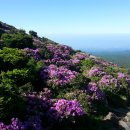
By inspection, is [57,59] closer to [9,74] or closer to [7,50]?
[7,50]

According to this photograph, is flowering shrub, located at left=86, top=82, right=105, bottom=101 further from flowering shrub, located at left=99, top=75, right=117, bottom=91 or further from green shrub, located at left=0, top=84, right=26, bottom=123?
green shrub, located at left=0, top=84, right=26, bottom=123

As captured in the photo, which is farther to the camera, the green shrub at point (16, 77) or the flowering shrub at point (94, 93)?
the flowering shrub at point (94, 93)

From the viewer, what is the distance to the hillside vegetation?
16422 millimetres

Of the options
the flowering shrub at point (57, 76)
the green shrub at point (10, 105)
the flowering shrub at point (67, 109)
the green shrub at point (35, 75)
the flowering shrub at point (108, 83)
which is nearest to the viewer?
the green shrub at point (10, 105)

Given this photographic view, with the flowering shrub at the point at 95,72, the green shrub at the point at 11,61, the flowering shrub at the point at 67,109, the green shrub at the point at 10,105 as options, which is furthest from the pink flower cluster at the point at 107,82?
the green shrub at the point at 10,105

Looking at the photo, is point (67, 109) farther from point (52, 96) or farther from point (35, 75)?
point (35, 75)

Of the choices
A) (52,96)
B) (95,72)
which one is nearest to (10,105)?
(52,96)

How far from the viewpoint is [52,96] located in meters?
20.8

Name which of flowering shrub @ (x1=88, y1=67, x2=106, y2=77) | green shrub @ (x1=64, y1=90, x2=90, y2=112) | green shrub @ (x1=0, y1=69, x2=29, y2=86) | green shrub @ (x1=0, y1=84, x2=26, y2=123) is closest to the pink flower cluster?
flowering shrub @ (x1=88, y1=67, x2=106, y2=77)

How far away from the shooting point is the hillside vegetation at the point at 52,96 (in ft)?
53.9

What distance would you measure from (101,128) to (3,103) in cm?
659

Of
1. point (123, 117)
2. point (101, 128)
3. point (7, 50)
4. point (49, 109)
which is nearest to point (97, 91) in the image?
point (123, 117)

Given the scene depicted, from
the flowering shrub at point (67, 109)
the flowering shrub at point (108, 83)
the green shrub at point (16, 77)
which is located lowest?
the flowering shrub at point (108, 83)

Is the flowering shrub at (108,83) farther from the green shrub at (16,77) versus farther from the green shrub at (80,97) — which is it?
the green shrub at (16,77)
